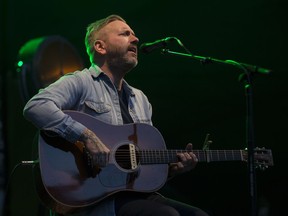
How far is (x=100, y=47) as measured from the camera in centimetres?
295

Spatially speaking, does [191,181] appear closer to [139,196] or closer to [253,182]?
[139,196]

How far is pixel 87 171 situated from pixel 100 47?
3.18 ft

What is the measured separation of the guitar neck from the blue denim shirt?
269 millimetres

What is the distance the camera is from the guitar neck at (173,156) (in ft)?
8.54

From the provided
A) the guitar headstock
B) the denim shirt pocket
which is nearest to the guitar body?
the denim shirt pocket

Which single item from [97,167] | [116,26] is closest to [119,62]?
[116,26]

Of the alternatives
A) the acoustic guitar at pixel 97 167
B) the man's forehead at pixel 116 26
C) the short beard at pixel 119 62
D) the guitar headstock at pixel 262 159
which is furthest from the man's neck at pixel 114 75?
the guitar headstock at pixel 262 159

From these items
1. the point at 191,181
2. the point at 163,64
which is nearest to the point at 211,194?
the point at 191,181

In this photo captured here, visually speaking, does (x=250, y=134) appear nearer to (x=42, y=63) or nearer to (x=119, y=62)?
(x=119, y=62)

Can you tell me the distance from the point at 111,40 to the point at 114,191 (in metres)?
1.06

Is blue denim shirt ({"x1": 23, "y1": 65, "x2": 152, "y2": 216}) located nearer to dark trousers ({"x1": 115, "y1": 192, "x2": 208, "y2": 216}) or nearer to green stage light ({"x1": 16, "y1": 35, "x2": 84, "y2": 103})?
dark trousers ({"x1": 115, "y1": 192, "x2": 208, "y2": 216})

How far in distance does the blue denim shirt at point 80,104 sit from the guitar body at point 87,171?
0.08 m

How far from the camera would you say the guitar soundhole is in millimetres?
2455

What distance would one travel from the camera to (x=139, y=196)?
254cm
